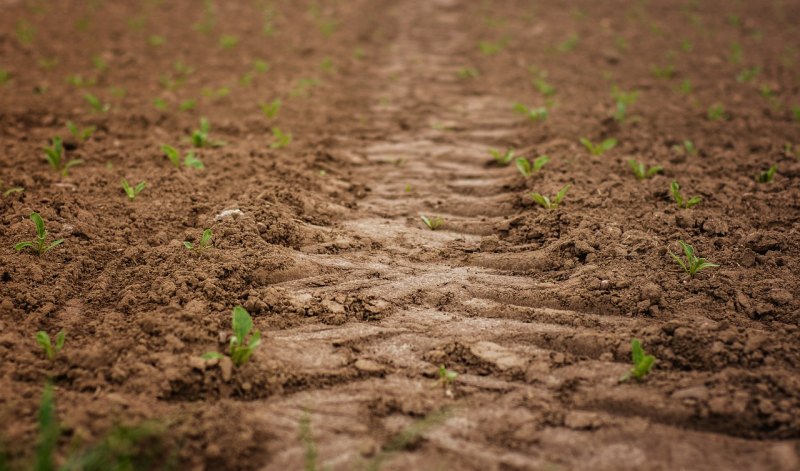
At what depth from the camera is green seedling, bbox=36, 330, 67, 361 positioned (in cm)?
219

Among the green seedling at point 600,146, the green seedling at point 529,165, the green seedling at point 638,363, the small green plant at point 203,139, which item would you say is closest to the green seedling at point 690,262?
the green seedling at point 638,363

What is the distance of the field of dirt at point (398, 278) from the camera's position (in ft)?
6.40

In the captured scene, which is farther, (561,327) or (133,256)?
(133,256)

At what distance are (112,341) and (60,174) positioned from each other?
2122 mm

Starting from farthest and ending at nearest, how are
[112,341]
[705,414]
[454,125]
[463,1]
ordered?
[463,1], [454,125], [112,341], [705,414]

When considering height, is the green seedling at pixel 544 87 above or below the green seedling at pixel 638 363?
above

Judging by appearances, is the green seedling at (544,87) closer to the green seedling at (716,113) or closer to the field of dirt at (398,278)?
the field of dirt at (398,278)

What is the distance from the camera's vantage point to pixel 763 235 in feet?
9.91

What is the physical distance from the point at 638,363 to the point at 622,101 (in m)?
4.25

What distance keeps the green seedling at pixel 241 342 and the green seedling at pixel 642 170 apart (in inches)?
120

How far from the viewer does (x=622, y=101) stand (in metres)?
5.68

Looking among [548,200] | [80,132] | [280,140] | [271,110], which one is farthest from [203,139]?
[548,200]

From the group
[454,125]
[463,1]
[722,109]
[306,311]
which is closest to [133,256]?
[306,311]

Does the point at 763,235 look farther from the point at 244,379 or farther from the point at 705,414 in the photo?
the point at 244,379
